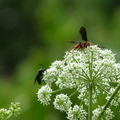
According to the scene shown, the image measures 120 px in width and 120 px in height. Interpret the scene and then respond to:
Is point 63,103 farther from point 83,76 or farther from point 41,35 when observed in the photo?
point 41,35

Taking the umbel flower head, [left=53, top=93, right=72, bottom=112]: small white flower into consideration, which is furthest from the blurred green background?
[left=53, top=93, right=72, bottom=112]: small white flower

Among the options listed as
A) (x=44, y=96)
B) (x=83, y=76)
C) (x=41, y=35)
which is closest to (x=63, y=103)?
(x=44, y=96)

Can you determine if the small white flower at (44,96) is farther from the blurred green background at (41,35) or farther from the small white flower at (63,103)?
the blurred green background at (41,35)

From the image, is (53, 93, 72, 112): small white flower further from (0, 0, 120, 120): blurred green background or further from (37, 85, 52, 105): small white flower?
(0, 0, 120, 120): blurred green background

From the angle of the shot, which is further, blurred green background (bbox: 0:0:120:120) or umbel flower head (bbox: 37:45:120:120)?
blurred green background (bbox: 0:0:120:120)

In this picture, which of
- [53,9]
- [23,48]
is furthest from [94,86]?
[23,48]

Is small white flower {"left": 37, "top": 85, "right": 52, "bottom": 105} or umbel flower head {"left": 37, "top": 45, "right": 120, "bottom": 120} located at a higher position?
umbel flower head {"left": 37, "top": 45, "right": 120, "bottom": 120}
